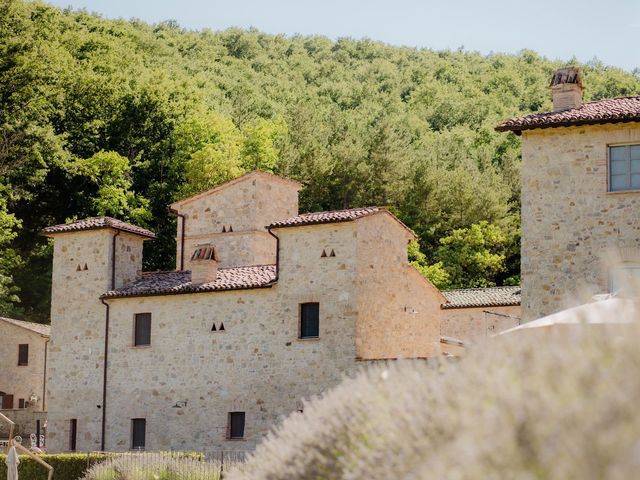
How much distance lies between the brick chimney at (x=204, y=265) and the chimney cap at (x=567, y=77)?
10.9 metres

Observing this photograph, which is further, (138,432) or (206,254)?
(138,432)

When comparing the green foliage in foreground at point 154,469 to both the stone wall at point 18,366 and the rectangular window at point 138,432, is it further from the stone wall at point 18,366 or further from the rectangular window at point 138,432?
the stone wall at point 18,366

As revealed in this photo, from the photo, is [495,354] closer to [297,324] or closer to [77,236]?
[297,324]

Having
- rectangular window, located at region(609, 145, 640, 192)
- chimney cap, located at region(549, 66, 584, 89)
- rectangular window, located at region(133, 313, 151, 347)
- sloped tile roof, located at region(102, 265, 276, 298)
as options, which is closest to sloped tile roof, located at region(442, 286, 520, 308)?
sloped tile roof, located at region(102, 265, 276, 298)

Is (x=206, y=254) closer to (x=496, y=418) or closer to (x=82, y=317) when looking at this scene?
(x=82, y=317)

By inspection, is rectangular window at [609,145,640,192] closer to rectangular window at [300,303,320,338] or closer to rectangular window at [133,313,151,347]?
rectangular window at [300,303,320,338]

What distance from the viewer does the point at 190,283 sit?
97.3 ft

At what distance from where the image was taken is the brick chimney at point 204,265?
29.4 meters

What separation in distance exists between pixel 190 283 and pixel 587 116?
12591 millimetres

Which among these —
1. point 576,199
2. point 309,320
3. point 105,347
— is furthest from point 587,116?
point 105,347

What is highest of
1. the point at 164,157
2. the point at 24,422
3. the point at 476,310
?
the point at 164,157

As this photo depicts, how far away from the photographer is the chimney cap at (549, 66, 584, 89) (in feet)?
84.0

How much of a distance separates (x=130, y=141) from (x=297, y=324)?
3046cm

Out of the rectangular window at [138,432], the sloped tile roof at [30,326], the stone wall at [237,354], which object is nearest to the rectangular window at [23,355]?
the sloped tile roof at [30,326]
